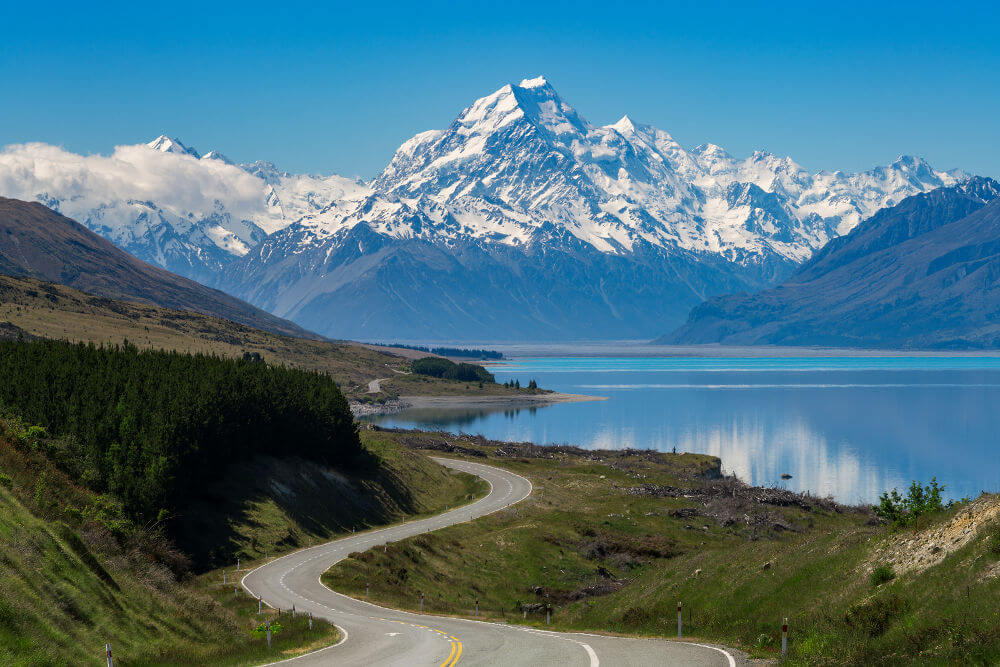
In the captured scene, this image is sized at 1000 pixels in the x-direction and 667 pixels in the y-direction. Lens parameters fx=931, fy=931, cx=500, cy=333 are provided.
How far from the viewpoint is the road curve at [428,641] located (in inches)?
1104

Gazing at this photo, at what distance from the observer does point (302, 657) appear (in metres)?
30.6

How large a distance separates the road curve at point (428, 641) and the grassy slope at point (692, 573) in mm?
2321

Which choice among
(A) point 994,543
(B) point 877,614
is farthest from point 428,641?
(A) point 994,543

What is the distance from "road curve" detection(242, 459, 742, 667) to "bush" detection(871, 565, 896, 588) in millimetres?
4800

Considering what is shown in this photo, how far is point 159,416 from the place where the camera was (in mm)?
68938

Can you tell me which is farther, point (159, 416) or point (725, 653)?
point (159, 416)

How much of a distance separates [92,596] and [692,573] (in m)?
25.6

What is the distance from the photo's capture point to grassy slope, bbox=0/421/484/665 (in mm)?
23516

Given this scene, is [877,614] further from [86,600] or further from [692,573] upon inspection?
[86,600]

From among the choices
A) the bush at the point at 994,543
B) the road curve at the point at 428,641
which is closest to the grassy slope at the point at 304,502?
the road curve at the point at 428,641

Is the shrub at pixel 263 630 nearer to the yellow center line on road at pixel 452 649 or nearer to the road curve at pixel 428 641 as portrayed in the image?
the road curve at pixel 428 641

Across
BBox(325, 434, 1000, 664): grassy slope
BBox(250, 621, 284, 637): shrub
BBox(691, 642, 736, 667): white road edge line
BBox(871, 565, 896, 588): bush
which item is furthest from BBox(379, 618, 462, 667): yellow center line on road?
BBox(871, 565, 896, 588): bush

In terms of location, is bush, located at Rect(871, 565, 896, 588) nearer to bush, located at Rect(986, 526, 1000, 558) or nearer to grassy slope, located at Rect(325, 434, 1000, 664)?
grassy slope, located at Rect(325, 434, 1000, 664)

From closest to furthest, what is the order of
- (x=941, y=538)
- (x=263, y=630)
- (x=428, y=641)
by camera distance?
(x=941, y=538) → (x=428, y=641) → (x=263, y=630)
